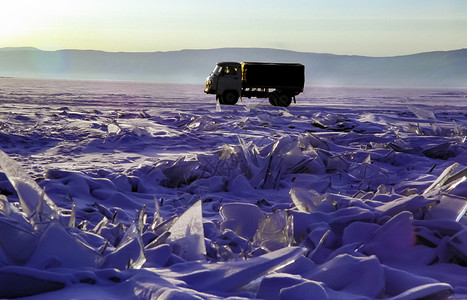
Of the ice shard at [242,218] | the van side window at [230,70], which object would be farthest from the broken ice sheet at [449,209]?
the van side window at [230,70]

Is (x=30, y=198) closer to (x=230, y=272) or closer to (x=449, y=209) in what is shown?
(x=230, y=272)

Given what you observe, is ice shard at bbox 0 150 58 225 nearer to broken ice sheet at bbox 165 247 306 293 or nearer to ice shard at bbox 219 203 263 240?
broken ice sheet at bbox 165 247 306 293

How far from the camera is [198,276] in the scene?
1.84 metres

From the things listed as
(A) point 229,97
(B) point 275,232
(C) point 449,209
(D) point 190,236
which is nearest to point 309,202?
(B) point 275,232

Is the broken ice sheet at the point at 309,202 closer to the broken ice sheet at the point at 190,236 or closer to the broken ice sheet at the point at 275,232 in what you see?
the broken ice sheet at the point at 275,232

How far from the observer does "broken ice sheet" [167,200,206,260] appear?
2.21m

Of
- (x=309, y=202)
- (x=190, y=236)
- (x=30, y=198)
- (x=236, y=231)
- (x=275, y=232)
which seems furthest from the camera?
(x=309, y=202)

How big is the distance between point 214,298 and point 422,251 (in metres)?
1.26

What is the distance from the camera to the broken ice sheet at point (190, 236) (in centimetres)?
221

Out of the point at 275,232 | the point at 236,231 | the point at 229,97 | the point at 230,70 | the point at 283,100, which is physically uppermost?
the point at 230,70

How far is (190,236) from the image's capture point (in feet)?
7.43

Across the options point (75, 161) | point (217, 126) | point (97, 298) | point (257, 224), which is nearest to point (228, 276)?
point (97, 298)

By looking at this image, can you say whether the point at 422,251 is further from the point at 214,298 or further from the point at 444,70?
the point at 444,70

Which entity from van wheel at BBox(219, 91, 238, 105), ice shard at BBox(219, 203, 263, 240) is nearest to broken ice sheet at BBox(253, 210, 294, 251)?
ice shard at BBox(219, 203, 263, 240)
